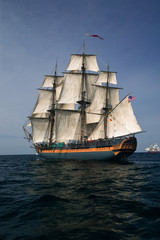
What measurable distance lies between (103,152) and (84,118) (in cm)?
1726

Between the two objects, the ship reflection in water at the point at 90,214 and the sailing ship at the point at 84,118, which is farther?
the sailing ship at the point at 84,118

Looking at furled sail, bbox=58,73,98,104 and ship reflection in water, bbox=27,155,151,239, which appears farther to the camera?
furled sail, bbox=58,73,98,104

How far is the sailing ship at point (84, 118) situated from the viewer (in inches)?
1351

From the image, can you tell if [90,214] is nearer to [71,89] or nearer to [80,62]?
[71,89]

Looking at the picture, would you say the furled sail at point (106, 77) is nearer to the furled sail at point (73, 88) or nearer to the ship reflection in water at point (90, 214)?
the furled sail at point (73, 88)

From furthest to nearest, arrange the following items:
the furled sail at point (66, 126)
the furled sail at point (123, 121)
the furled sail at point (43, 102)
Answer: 1. the furled sail at point (43, 102)
2. the furled sail at point (66, 126)
3. the furled sail at point (123, 121)

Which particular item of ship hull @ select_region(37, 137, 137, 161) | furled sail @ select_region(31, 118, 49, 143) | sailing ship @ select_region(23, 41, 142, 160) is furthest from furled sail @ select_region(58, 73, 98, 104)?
ship hull @ select_region(37, 137, 137, 161)

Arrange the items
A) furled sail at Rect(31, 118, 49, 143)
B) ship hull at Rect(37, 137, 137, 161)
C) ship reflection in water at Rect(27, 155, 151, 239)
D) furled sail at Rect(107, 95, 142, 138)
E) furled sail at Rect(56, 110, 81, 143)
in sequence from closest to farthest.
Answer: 1. ship reflection in water at Rect(27, 155, 151, 239)
2. ship hull at Rect(37, 137, 137, 161)
3. furled sail at Rect(107, 95, 142, 138)
4. furled sail at Rect(56, 110, 81, 143)
5. furled sail at Rect(31, 118, 49, 143)

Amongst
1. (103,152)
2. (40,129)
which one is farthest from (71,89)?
(103,152)

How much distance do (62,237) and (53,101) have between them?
5448cm

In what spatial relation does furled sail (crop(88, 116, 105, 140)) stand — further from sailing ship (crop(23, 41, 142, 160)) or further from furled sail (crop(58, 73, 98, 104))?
furled sail (crop(58, 73, 98, 104))

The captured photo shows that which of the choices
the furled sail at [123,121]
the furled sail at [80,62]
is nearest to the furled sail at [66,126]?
the furled sail at [123,121]

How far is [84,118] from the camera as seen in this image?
48344mm

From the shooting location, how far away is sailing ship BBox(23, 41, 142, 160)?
34312 mm
